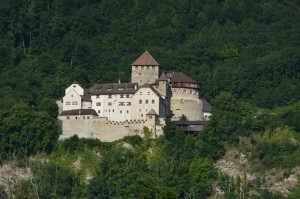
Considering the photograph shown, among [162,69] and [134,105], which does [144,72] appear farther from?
[162,69]

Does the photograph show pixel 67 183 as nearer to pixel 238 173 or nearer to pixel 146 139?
pixel 146 139

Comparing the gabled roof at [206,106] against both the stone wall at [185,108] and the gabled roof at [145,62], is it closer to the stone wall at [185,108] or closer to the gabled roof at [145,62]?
the stone wall at [185,108]

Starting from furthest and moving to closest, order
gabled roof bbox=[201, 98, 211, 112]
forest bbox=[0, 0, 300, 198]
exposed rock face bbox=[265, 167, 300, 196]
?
gabled roof bbox=[201, 98, 211, 112] < forest bbox=[0, 0, 300, 198] < exposed rock face bbox=[265, 167, 300, 196]

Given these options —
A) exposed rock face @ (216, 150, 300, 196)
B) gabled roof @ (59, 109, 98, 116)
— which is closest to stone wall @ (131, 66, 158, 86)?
gabled roof @ (59, 109, 98, 116)

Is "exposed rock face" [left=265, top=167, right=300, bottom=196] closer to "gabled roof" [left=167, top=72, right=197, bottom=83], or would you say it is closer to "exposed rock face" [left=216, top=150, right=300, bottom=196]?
"exposed rock face" [left=216, top=150, right=300, bottom=196]

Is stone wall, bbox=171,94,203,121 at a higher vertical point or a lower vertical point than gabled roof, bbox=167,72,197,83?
lower

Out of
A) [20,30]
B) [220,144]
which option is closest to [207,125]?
[220,144]

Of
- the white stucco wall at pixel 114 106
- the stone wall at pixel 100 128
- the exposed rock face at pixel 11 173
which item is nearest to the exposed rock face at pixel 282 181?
the stone wall at pixel 100 128
